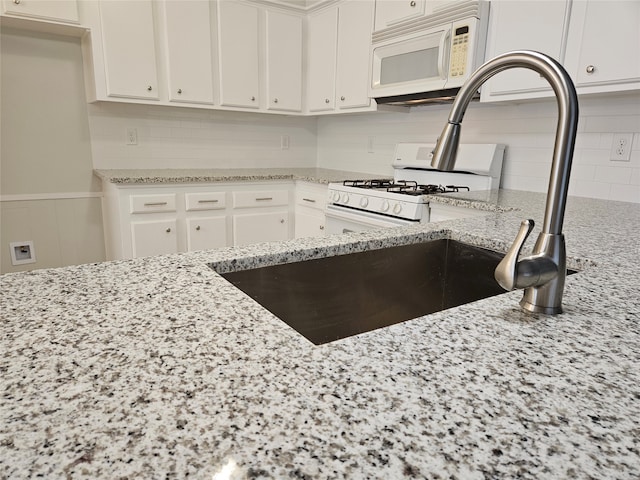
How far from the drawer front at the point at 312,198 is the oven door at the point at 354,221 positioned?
0.75 ft

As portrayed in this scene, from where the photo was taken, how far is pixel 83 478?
0.31 metres

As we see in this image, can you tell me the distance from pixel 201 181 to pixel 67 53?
130cm

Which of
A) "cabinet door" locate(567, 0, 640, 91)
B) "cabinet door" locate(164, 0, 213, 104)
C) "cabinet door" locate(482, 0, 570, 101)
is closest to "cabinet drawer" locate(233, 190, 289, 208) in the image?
"cabinet door" locate(164, 0, 213, 104)

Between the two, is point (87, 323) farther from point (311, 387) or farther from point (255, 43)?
point (255, 43)

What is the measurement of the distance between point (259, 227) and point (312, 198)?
462 mm

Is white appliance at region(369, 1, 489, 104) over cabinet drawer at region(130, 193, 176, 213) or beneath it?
over

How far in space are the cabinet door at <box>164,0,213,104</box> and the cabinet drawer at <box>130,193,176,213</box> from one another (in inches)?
30.1

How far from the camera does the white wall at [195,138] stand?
3.10 m

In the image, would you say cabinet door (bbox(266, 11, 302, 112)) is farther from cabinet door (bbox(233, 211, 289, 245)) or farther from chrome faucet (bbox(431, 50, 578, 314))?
chrome faucet (bbox(431, 50, 578, 314))

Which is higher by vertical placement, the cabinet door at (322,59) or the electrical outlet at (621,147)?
the cabinet door at (322,59)

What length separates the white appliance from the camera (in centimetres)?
220

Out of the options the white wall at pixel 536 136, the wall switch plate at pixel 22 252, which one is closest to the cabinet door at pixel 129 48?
the wall switch plate at pixel 22 252

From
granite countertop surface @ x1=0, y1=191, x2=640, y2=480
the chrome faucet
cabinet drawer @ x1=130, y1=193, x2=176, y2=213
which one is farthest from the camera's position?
cabinet drawer @ x1=130, y1=193, x2=176, y2=213

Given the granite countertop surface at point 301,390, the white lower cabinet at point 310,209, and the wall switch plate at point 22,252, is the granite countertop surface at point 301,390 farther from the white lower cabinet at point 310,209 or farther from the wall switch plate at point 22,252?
the wall switch plate at point 22,252
